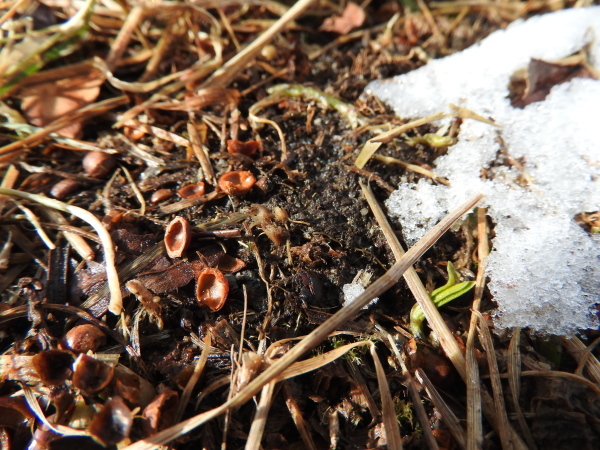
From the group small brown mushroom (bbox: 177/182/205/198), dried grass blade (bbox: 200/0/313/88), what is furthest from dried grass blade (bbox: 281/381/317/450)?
dried grass blade (bbox: 200/0/313/88)

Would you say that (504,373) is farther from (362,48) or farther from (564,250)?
(362,48)

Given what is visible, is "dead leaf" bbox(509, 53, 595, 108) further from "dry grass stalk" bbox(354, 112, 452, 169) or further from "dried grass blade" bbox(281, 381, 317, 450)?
"dried grass blade" bbox(281, 381, 317, 450)

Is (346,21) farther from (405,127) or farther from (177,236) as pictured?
(177,236)

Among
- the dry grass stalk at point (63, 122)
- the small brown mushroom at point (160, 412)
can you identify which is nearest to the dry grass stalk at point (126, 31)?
the dry grass stalk at point (63, 122)

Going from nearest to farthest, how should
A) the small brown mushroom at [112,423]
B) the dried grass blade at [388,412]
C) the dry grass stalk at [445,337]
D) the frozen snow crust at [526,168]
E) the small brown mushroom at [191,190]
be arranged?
the small brown mushroom at [112,423], the dried grass blade at [388,412], the dry grass stalk at [445,337], the frozen snow crust at [526,168], the small brown mushroom at [191,190]

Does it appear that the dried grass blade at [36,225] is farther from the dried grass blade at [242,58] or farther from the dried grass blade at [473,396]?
the dried grass blade at [473,396]

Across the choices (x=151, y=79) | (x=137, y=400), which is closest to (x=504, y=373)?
(x=137, y=400)

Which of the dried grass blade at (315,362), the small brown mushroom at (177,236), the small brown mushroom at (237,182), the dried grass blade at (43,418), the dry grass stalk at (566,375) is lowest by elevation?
the dried grass blade at (43,418)

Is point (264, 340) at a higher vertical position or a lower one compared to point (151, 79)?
lower

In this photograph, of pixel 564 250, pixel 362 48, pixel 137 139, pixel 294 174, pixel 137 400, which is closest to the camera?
pixel 137 400
